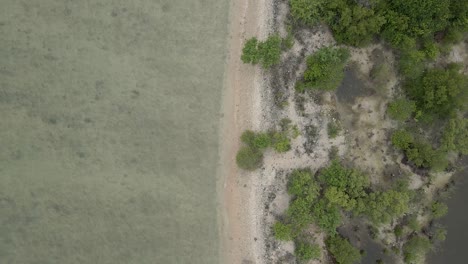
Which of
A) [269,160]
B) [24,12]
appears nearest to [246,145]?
[269,160]

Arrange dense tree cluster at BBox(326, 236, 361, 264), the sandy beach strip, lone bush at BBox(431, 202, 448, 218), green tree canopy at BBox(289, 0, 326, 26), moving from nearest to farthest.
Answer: dense tree cluster at BBox(326, 236, 361, 264) < green tree canopy at BBox(289, 0, 326, 26) < the sandy beach strip < lone bush at BBox(431, 202, 448, 218)

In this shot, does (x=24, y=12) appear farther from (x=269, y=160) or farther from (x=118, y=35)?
(x=269, y=160)

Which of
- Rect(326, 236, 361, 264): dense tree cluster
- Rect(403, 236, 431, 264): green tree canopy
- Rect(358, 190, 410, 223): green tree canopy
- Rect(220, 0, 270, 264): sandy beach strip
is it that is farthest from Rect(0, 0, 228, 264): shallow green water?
Rect(403, 236, 431, 264): green tree canopy

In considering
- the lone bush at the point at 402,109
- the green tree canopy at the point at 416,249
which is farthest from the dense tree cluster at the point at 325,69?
the green tree canopy at the point at 416,249

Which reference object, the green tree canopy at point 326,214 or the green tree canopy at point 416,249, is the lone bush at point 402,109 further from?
the green tree canopy at point 416,249

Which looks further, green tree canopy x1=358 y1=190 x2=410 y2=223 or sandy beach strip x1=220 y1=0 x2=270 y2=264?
sandy beach strip x1=220 y1=0 x2=270 y2=264

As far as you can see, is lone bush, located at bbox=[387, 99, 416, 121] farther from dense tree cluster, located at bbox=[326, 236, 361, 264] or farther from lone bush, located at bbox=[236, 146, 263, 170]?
lone bush, located at bbox=[236, 146, 263, 170]
